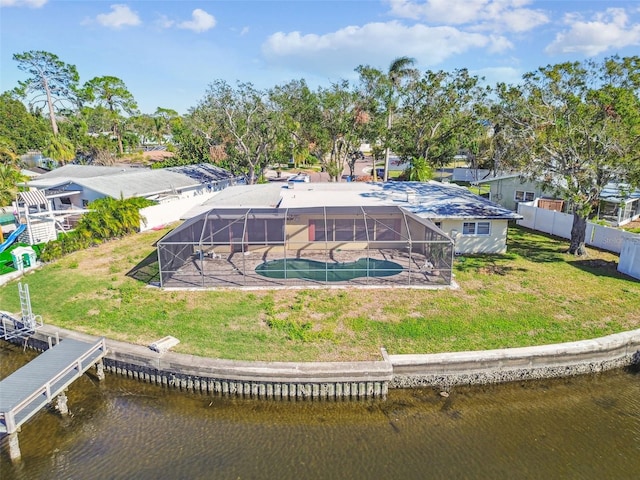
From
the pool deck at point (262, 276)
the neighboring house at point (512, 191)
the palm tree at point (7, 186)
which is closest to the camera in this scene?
the pool deck at point (262, 276)

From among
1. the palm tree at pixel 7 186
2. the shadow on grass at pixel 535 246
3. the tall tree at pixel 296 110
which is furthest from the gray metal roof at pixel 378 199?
the palm tree at pixel 7 186

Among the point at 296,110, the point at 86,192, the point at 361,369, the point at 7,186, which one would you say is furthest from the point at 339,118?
the point at 361,369

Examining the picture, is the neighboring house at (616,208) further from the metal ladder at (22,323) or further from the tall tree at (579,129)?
the metal ladder at (22,323)

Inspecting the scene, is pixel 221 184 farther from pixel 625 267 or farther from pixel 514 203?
pixel 625 267

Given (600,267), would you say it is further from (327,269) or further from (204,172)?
(204,172)

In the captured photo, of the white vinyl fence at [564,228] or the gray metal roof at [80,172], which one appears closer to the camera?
the white vinyl fence at [564,228]

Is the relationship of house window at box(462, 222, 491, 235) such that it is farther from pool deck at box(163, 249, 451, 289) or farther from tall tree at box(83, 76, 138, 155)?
tall tree at box(83, 76, 138, 155)

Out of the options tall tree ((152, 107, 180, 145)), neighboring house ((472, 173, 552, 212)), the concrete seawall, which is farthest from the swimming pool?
tall tree ((152, 107, 180, 145))

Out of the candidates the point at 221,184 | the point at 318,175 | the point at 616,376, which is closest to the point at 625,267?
the point at 616,376
